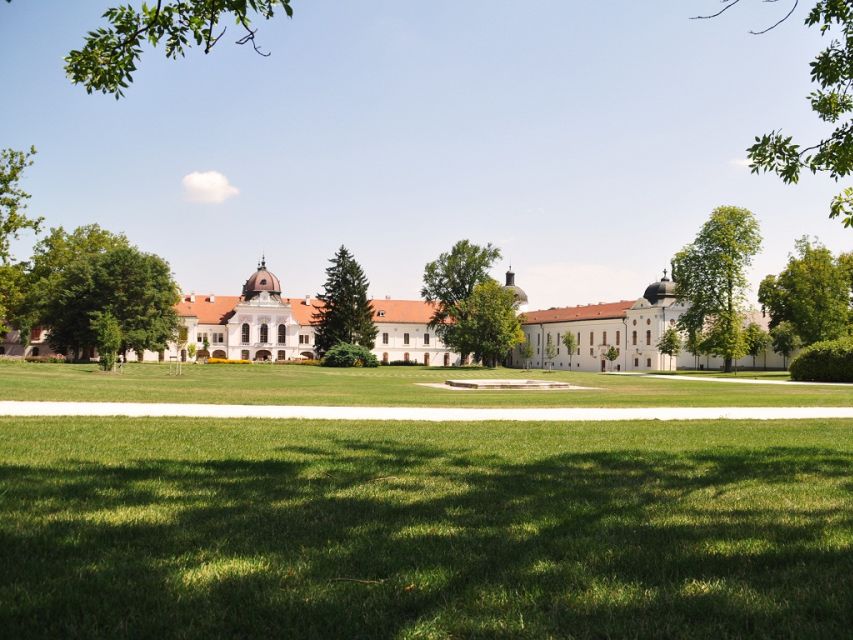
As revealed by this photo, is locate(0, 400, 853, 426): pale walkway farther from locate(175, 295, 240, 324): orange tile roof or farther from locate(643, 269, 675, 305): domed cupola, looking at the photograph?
locate(175, 295, 240, 324): orange tile roof

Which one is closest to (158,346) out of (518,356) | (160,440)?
(518,356)

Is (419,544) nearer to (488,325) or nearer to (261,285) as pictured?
(488,325)

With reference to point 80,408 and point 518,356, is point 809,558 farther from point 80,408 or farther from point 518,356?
point 518,356

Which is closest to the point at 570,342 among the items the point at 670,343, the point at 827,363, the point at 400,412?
the point at 670,343

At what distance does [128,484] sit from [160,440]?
337 cm

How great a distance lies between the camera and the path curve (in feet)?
45.1

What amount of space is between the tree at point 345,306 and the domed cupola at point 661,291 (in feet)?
116

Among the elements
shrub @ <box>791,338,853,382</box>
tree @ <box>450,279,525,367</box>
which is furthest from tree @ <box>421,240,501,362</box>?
shrub @ <box>791,338,853,382</box>

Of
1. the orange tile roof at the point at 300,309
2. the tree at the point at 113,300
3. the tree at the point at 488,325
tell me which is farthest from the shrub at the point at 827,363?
the orange tile roof at the point at 300,309

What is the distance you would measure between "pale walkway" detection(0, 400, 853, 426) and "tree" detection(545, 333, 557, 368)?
2785 inches

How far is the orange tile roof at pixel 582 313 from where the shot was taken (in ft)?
292

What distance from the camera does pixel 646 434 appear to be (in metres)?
11.2

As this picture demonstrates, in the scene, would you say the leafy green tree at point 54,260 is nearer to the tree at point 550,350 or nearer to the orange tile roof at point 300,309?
the orange tile roof at point 300,309

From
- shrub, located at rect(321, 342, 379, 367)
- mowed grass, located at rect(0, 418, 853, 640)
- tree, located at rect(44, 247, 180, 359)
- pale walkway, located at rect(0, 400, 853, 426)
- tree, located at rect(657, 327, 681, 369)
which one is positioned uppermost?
tree, located at rect(44, 247, 180, 359)
